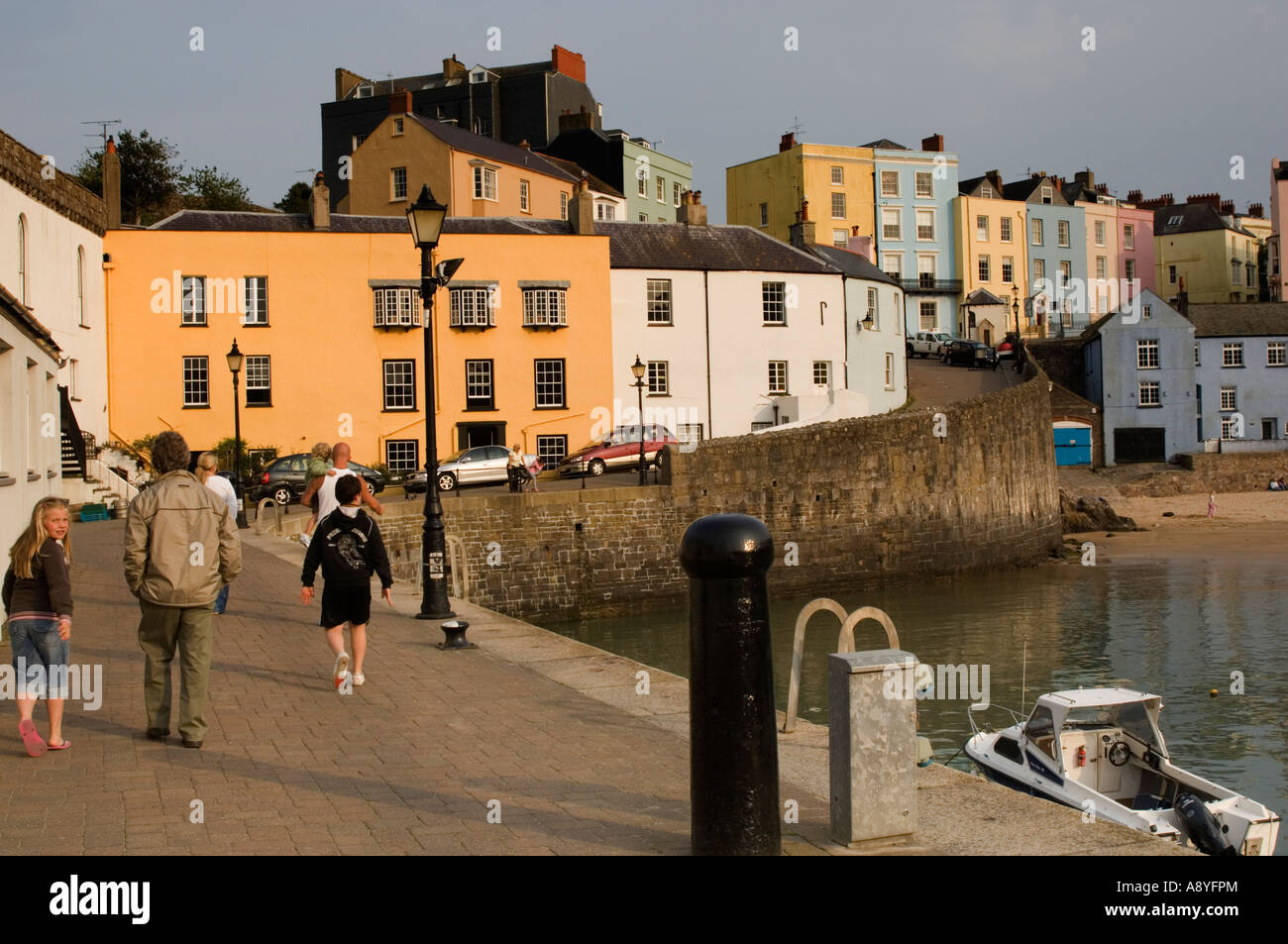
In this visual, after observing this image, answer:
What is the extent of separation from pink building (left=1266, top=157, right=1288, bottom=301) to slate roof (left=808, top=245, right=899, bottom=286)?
31.2 meters

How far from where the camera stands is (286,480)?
32688 mm

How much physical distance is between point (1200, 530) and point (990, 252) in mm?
31175

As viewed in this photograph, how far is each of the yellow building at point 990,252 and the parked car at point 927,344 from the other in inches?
209

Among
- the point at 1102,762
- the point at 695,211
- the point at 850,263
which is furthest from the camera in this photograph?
the point at 850,263

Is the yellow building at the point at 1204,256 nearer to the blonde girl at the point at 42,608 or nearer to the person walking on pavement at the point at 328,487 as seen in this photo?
the person walking on pavement at the point at 328,487

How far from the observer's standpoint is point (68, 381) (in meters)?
32.2

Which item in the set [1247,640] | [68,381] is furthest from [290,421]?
[1247,640]

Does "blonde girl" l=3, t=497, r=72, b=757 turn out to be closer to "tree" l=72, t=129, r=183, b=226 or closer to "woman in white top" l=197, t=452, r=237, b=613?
"woman in white top" l=197, t=452, r=237, b=613

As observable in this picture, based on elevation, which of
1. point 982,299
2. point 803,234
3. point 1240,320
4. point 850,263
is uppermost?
point 803,234

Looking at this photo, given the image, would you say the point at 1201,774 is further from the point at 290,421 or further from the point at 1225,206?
the point at 1225,206

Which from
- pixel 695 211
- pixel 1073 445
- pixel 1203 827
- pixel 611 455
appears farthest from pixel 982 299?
pixel 1203 827

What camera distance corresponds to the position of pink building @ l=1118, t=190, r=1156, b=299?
79062 mm

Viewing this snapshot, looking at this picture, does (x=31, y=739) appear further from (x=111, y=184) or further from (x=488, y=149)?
(x=488, y=149)

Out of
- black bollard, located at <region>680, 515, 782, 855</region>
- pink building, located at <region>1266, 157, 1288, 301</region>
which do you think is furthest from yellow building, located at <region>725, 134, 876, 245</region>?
black bollard, located at <region>680, 515, 782, 855</region>
